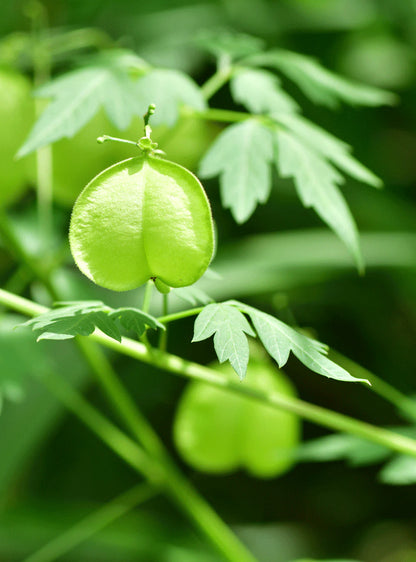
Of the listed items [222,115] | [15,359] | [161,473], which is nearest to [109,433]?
[161,473]

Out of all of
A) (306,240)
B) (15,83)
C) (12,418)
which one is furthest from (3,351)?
(306,240)

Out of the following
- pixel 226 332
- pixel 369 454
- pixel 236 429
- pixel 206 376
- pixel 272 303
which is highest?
pixel 226 332

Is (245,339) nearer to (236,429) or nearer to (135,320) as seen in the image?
(135,320)

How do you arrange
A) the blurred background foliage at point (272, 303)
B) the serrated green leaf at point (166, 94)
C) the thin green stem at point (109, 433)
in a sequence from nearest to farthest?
1. the serrated green leaf at point (166, 94)
2. the thin green stem at point (109, 433)
3. the blurred background foliage at point (272, 303)

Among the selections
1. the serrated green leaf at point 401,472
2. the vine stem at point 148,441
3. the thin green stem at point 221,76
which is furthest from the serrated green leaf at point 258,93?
the serrated green leaf at point 401,472

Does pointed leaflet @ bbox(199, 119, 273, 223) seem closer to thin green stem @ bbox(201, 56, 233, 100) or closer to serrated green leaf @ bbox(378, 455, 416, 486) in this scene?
thin green stem @ bbox(201, 56, 233, 100)

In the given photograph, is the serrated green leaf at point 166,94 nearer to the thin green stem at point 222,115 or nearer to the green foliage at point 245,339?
the thin green stem at point 222,115
